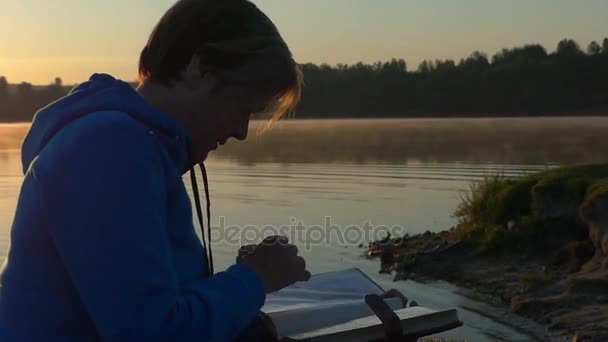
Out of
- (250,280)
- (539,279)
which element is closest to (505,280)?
(539,279)

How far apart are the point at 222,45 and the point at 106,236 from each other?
18.8 inches

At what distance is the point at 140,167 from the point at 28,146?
369mm

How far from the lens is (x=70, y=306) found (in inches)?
70.6

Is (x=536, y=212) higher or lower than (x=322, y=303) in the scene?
lower

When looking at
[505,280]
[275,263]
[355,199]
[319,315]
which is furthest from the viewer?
[355,199]

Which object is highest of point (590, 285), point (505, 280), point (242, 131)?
point (242, 131)

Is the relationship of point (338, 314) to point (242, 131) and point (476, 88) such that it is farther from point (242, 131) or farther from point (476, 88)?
point (476, 88)

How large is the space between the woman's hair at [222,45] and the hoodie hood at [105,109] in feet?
0.35

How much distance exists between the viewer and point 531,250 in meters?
11.7

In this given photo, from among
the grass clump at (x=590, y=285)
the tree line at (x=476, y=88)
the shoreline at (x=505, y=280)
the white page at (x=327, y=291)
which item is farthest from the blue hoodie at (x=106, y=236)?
the tree line at (x=476, y=88)

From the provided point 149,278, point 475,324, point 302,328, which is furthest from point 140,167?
point 475,324

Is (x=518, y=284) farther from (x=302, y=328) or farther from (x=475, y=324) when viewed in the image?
(x=302, y=328)

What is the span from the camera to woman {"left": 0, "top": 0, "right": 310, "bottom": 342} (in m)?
1.67

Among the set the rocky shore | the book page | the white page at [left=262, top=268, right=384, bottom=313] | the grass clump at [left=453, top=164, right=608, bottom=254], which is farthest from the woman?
the grass clump at [left=453, top=164, right=608, bottom=254]
